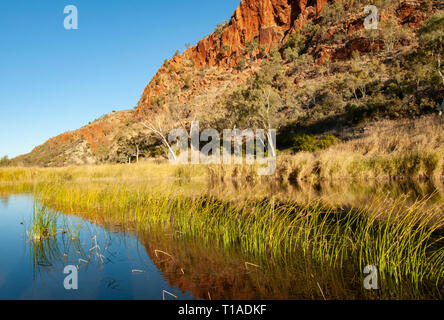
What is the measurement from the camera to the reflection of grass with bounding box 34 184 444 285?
3.22 m

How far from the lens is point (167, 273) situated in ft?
11.5

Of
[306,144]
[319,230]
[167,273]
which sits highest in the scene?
[306,144]

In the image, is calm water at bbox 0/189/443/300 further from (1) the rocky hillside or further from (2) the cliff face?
(2) the cliff face

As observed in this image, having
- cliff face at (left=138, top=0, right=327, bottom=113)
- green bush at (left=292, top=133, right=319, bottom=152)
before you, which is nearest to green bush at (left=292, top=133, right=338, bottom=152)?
green bush at (left=292, top=133, right=319, bottom=152)

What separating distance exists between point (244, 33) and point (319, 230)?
8339 centimetres

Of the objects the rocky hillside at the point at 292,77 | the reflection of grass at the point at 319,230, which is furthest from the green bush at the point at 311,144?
the reflection of grass at the point at 319,230

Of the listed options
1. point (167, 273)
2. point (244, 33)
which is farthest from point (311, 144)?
point (244, 33)

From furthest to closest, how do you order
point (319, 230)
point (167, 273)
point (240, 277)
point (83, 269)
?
point (319, 230) → point (83, 269) → point (167, 273) → point (240, 277)

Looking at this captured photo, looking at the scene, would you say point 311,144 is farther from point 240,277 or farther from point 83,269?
point 83,269

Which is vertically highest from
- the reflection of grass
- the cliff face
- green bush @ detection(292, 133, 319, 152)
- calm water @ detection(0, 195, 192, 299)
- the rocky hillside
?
the cliff face

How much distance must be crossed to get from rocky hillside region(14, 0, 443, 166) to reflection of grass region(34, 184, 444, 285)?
2319 cm

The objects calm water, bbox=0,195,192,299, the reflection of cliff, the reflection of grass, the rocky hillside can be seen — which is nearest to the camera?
the reflection of cliff

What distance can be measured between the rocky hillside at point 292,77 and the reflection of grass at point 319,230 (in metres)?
23.2
